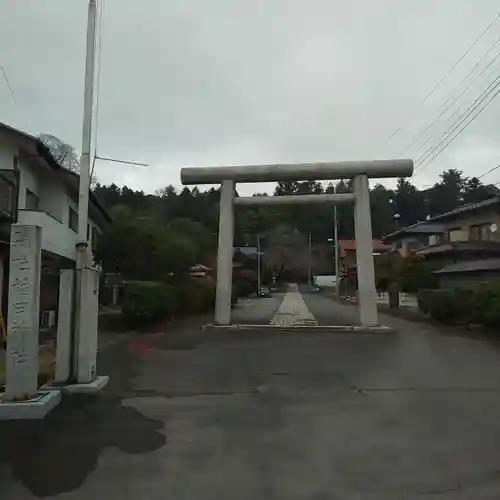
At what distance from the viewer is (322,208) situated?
6419 cm

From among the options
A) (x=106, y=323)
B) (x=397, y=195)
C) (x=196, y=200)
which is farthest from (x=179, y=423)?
(x=397, y=195)

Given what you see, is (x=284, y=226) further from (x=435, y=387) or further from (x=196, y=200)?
(x=435, y=387)

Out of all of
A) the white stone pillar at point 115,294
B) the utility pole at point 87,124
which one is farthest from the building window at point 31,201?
the white stone pillar at point 115,294

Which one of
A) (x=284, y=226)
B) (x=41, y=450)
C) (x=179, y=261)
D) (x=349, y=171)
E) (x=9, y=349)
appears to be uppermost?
(x=284, y=226)

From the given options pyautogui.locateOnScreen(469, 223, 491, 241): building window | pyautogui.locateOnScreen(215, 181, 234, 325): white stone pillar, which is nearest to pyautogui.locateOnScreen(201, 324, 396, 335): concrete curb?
pyautogui.locateOnScreen(215, 181, 234, 325): white stone pillar

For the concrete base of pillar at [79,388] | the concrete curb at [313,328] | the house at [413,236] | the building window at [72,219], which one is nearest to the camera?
the concrete base of pillar at [79,388]

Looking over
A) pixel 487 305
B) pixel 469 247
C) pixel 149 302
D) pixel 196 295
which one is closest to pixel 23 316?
pixel 149 302

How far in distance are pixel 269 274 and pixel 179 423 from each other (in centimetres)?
6593

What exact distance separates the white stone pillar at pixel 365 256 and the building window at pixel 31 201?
966cm

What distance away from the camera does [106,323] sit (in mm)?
18250

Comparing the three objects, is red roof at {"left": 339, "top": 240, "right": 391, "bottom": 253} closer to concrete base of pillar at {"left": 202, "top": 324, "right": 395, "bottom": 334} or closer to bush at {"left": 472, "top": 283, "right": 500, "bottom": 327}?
bush at {"left": 472, "top": 283, "right": 500, "bottom": 327}

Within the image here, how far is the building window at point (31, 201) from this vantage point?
16645 mm

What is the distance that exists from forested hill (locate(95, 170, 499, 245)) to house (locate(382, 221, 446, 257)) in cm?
839

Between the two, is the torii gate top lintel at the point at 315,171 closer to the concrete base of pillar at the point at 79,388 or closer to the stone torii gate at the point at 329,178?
the stone torii gate at the point at 329,178
